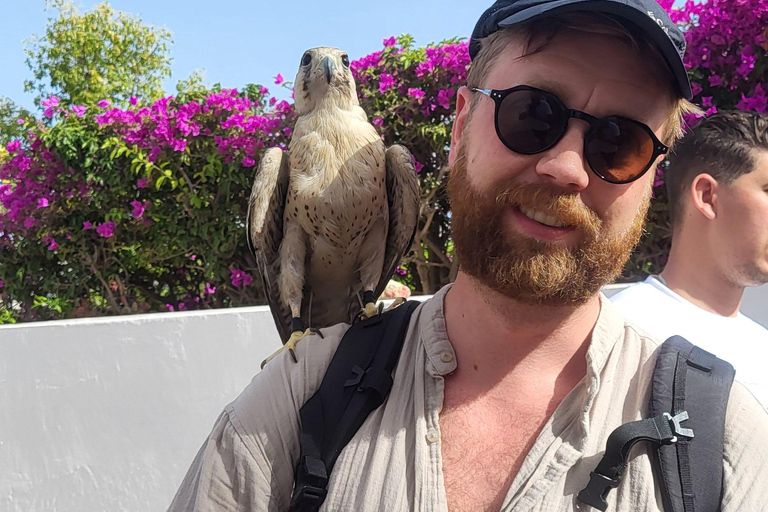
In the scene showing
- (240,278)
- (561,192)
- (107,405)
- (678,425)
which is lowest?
(107,405)

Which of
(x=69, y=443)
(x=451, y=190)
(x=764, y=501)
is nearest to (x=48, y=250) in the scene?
(x=69, y=443)

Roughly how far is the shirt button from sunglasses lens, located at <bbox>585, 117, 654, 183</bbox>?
61 cm

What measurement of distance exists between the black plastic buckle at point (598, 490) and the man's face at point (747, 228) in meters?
1.52

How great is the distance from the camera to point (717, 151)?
2.31 m

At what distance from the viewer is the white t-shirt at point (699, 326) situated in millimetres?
2008

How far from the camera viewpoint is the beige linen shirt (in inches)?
41.6

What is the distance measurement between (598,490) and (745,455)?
28 cm

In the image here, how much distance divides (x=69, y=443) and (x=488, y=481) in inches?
137

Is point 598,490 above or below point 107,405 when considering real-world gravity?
above

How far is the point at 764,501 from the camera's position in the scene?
3.36 feet

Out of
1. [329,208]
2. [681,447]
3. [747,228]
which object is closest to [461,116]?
[681,447]

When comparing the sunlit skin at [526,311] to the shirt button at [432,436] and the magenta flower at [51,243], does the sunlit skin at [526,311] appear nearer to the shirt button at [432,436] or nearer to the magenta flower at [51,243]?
the shirt button at [432,436]

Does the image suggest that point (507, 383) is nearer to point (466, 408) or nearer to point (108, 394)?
point (466, 408)

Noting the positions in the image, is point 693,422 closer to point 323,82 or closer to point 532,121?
point 532,121
